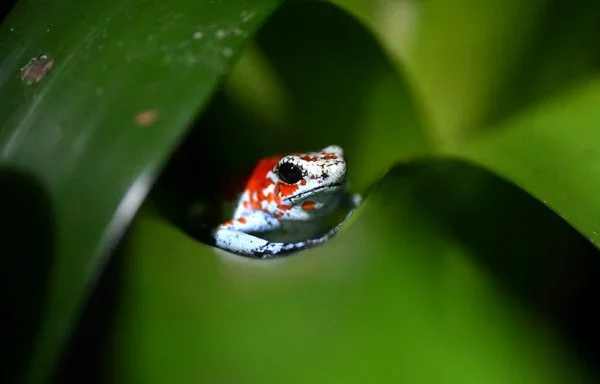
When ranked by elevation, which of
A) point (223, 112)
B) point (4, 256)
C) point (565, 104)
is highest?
point (565, 104)

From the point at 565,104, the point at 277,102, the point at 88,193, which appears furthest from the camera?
the point at 277,102

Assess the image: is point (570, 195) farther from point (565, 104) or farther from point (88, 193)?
point (88, 193)

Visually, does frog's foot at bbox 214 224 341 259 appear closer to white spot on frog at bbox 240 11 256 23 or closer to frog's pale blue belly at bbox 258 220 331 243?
frog's pale blue belly at bbox 258 220 331 243

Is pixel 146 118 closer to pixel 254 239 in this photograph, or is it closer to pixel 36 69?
pixel 36 69

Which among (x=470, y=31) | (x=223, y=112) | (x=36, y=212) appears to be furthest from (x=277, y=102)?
(x=36, y=212)

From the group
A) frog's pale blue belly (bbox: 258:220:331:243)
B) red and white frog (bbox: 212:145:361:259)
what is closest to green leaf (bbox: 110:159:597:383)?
red and white frog (bbox: 212:145:361:259)

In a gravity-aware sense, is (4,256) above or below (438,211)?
below
